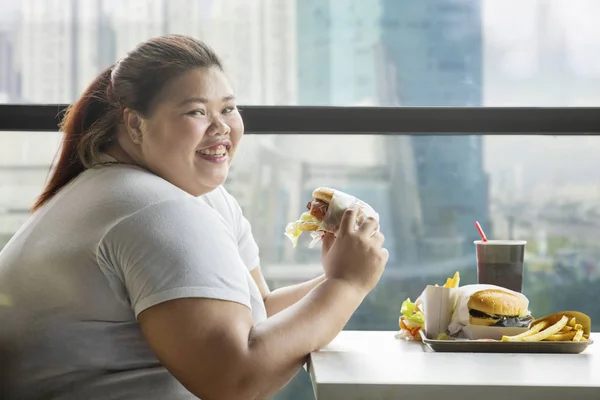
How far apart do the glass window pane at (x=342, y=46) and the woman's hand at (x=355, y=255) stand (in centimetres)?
85

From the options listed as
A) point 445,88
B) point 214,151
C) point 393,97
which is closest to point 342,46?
point 393,97

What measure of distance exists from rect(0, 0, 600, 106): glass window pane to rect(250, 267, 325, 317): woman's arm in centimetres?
57

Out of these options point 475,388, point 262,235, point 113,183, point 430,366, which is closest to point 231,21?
point 262,235

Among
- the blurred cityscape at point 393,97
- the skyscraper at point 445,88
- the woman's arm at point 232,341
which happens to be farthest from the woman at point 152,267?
the skyscraper at point 445,88

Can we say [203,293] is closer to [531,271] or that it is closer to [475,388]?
[475,388]

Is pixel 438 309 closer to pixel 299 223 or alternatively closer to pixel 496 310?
pixel 496 310

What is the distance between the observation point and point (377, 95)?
7.20 ft

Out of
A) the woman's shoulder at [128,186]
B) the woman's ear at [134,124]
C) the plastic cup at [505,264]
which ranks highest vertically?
the woman's ear at [134,124]

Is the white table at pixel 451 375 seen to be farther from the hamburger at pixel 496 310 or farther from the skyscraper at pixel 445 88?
the skyscraper at pixel 445 88

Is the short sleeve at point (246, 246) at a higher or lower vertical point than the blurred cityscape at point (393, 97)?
lower

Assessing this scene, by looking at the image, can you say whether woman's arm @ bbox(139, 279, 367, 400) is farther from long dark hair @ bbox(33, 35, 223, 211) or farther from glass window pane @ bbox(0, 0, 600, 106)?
glass window pane @ bbox(0, 0, 600, 106)

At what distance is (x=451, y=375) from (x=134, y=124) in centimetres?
77

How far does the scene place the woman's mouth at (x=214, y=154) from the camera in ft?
5.01

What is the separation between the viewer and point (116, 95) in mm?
1497
